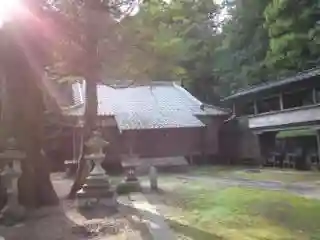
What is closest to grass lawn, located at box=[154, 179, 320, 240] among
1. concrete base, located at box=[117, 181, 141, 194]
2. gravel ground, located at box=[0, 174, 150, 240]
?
gravel ground, located at box=[0, 174, 150, 240]

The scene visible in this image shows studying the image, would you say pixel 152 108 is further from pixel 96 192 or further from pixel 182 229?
pixel 182 229

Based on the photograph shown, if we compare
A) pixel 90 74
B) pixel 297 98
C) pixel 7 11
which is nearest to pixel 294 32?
pixel 297 98

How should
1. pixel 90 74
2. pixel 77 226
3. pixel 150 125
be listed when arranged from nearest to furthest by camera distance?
pixel 77 226, pixel 90 74, pixel 150 125

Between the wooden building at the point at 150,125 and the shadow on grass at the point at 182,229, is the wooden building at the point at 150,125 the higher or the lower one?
the higher one

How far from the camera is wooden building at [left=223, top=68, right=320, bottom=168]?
21.5m

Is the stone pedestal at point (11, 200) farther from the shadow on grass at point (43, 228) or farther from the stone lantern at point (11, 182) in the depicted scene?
the shadow on grass at point (43, 228)

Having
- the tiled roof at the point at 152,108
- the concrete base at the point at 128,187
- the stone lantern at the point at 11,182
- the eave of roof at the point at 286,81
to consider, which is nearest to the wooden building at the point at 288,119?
the eave of roof at the point at 286,81

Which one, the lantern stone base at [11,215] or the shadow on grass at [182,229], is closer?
the shadow on grass at [182,229]

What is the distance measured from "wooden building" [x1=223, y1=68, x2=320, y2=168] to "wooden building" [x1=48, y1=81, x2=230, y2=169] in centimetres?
247

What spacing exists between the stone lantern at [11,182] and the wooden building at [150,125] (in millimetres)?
13166

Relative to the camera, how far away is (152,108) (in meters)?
29.7

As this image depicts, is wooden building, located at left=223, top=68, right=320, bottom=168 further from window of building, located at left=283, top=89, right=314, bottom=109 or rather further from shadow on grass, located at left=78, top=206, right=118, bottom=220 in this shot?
shadow on grass, located at left=78, top=206, right=118, bottom=220

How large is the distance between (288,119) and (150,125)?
27.3ft

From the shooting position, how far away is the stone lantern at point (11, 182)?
11441 millimetres
